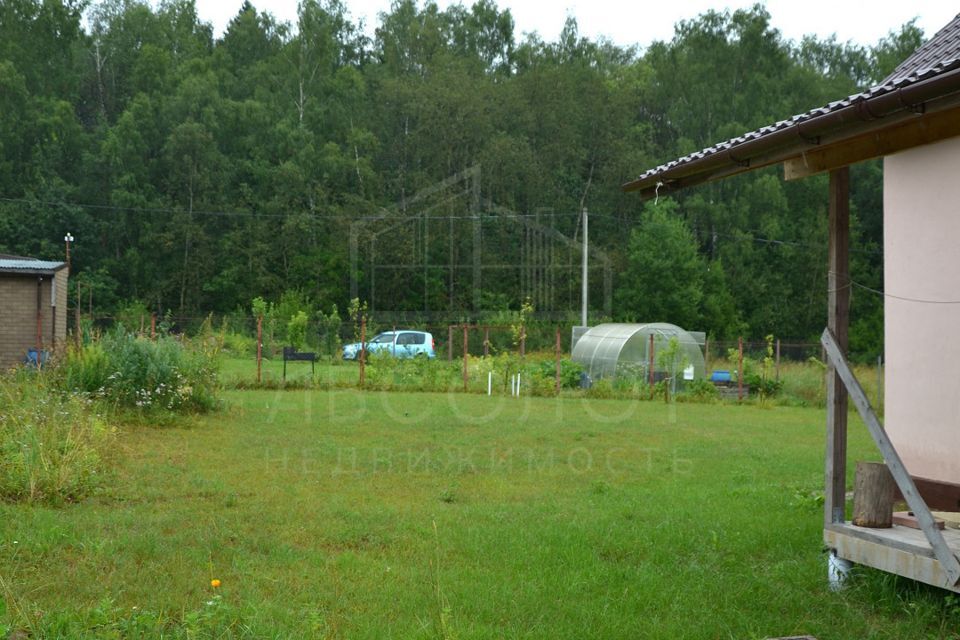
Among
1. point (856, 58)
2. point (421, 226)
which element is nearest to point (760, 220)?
point (856, 58)

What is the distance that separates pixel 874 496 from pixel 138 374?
10681 mm

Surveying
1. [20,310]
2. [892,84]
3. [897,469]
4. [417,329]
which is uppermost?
[892,84]

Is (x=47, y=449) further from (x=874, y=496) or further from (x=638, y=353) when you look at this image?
(x=638, y=353)

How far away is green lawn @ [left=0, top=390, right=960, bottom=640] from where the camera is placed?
5.01 m

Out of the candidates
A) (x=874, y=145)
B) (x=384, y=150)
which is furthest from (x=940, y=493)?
(x=384, y=150)

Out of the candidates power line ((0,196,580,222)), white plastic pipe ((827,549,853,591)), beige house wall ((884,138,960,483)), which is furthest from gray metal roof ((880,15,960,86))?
power line ((0,196,580,222))

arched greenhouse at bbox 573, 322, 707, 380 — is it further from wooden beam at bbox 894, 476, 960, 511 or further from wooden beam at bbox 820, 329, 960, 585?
wooden beam at bbox 820, 329, 960, 585

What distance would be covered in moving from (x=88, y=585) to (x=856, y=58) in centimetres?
4693

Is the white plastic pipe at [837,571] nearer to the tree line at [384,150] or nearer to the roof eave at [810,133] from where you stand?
the roof eave at [810,133]

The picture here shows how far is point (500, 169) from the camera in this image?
4094 centimetres

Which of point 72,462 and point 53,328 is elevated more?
point 53,328

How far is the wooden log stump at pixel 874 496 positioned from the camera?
562 cm

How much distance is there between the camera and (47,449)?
821 centimetres

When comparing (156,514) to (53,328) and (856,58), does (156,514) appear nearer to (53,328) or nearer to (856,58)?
(53,328)
